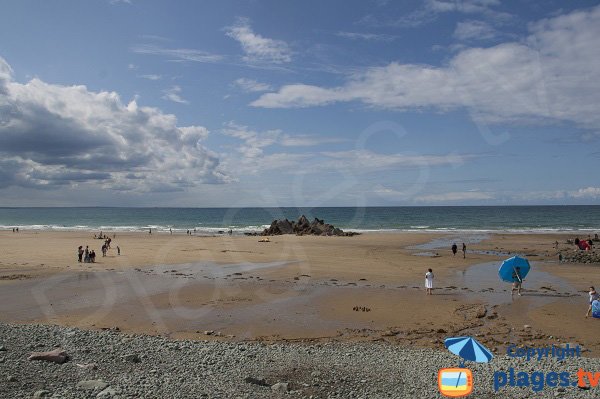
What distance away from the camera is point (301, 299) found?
2233 cm

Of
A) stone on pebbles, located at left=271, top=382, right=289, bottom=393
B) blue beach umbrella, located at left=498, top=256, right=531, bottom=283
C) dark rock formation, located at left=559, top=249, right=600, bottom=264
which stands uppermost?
blue beach umbrella, located at left=498, top=256, right=531, bottom=283

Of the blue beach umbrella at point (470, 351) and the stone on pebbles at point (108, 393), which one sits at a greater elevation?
the blue beach umbrella at point (470, 351)

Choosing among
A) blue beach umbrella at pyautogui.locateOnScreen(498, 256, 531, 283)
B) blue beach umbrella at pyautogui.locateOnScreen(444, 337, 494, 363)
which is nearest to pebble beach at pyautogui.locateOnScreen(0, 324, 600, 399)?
blue beach umbrella at pyautogui.locateOnScreen(444, 337, 494, 363)

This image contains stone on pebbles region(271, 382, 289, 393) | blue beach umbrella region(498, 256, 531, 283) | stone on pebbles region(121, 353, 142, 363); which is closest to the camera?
stone on pebbles region(271, 382, 289, 393)

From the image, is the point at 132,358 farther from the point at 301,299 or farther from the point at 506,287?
the point at 506,287

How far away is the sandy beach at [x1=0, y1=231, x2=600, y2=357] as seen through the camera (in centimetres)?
1667

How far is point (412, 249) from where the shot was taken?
49.5m

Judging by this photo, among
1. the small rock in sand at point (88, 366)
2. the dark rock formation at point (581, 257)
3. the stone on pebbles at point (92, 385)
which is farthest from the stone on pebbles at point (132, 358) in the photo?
the dark rock formation at point (581, 257)

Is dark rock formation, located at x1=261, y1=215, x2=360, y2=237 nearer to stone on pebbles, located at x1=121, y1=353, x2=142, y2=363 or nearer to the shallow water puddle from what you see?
the shallow water puddle

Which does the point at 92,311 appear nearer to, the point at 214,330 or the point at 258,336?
the point at 214,330

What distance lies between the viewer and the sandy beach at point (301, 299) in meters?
16.7

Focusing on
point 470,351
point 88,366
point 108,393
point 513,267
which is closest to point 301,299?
→ point 513,267

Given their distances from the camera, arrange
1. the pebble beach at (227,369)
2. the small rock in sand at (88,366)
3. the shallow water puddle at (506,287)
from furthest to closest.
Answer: the shallow water puddle at (506,287), the small rock in sand at (88,366), the pebble beach at (227,369)

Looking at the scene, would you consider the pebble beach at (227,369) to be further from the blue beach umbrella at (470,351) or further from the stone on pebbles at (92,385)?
the blue beach umbrella at (470,351)
